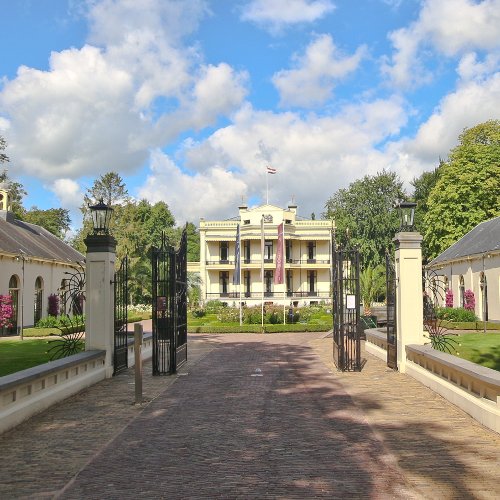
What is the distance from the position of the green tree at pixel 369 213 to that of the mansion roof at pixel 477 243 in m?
16.3

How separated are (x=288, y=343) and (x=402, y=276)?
11.5 metres

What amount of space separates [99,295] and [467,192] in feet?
122

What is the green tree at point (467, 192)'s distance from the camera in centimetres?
4288

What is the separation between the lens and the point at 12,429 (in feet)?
25.4

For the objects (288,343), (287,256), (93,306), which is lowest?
(288,343)

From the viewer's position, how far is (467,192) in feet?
143

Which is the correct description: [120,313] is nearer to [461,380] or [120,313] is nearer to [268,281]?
[461,380]

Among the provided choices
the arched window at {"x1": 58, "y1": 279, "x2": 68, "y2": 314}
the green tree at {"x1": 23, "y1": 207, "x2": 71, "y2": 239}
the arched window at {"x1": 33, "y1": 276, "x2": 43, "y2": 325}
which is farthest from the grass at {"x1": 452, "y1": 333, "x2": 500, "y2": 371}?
the green tree at {"x1": 23, "y1": 207, "x2": 71, "y2": 239}

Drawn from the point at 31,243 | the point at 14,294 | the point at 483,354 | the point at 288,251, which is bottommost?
the point at 483,354

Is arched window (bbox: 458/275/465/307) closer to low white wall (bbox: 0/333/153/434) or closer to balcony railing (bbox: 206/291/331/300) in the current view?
balcony railing (bbox: 206/291/331/300)

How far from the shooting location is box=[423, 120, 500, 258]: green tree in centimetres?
4288

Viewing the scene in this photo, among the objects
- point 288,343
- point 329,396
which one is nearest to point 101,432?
point 329,396

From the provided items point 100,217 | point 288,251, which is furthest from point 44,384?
A: point 288,251

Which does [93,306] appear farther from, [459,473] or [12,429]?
[459,473]
